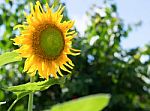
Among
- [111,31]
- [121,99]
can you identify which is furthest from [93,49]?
[121,99]

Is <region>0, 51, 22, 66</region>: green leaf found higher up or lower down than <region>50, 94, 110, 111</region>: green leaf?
higher up

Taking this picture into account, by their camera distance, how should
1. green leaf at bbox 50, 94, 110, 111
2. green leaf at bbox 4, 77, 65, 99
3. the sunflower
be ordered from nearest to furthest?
green leaf at bbox 50, 94, 110, 111
green leaf at bbox 4, 77, 65, 99
the sunflower

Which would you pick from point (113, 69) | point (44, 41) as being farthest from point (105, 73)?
point (44, 41)

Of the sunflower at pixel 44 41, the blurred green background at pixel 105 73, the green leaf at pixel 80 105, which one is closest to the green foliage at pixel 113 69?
the blurred green background at pixel 105 73

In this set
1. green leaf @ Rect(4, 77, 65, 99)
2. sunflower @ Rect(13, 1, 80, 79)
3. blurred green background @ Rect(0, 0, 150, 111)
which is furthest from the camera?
blurred green background @ Rect(0, 0, 150, 111)

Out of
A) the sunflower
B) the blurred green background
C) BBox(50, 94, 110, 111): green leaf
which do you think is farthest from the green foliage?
BBox(50, 94, 110, 111): green leaf

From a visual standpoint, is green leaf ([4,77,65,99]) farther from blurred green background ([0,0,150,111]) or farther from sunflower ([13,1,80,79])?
blurred green background ([0,0,150,111])

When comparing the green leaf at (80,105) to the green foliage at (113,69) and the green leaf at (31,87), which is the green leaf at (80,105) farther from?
the green foliage at (113,69)

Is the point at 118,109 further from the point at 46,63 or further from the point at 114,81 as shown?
the point at 46,63
